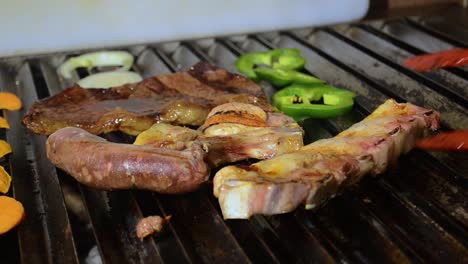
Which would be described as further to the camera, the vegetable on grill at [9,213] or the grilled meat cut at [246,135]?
the grilled meat cut at [246,135]

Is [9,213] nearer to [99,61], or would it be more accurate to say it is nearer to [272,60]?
[99,61]

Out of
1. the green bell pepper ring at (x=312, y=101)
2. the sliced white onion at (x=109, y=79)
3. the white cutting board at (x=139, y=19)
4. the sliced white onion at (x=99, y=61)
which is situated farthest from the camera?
the white cutting board at (x=139, y=19)

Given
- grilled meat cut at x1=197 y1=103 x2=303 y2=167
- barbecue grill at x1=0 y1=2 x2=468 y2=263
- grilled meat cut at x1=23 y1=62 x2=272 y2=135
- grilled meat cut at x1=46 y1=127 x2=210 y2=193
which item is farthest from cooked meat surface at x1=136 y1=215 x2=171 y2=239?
grilled meat cut at x1=23 y1=62 x2=272 y2=135

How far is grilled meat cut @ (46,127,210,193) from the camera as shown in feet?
6.91

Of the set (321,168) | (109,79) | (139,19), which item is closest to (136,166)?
(321,168)

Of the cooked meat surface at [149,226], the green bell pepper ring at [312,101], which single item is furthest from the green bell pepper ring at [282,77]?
the cooked meat surface at [149,226]

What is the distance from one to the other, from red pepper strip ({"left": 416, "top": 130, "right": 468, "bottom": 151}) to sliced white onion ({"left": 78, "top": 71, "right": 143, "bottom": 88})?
5.59ft

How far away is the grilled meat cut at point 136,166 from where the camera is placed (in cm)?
211

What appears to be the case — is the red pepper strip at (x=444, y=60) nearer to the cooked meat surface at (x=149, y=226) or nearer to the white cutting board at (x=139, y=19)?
the cooked meat surface at (x=149, y=226)

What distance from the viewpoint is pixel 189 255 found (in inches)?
75.8

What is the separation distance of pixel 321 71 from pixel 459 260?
5.84 ft

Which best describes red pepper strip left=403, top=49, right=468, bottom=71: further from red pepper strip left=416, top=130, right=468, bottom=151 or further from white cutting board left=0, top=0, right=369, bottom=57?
white cutting board left=0, top=0, right=369, bottom=57

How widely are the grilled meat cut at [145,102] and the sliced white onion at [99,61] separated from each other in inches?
24.7

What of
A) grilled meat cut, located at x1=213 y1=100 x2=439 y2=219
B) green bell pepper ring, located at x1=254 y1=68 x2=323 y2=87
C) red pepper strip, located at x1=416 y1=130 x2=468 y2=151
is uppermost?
grilled meat cut, located at x1=213 y1=100 x2=439 y2=219
